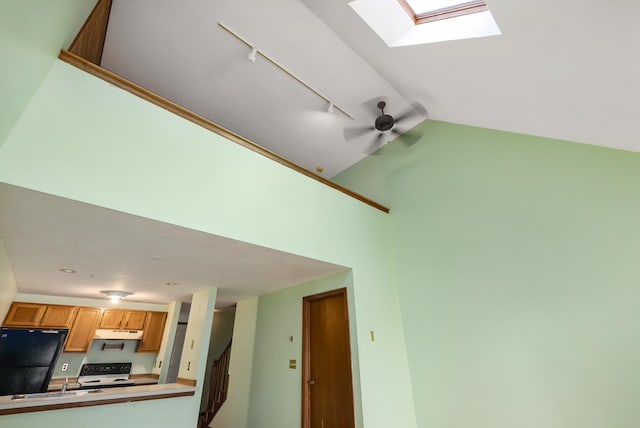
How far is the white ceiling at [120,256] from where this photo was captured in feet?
6.60

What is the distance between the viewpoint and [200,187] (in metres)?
2.37

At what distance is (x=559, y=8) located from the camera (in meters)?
1.78

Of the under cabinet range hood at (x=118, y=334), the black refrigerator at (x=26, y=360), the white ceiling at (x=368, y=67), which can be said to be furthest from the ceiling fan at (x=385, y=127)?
the under cabinet range hood at (x=118, y=334)

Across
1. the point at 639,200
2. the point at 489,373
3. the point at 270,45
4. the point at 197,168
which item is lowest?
the point at 489,373

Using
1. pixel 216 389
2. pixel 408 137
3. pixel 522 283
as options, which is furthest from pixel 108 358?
pixel 522 283

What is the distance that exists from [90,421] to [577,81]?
17.5 feet

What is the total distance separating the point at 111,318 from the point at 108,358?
2.43ft

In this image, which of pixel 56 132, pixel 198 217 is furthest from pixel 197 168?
pixel 56 132

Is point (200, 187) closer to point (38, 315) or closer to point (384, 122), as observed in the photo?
point (384, 122)

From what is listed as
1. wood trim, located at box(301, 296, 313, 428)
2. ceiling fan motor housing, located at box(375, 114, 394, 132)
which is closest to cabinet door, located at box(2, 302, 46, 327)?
wood trim, located at box(301, 296, 313, 428)

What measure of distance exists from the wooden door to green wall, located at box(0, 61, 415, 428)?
305 millimetres

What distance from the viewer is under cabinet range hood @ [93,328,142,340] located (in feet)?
15.9

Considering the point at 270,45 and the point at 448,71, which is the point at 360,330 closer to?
the point at 448,71

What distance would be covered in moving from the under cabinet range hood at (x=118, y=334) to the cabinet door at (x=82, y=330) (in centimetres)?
11
